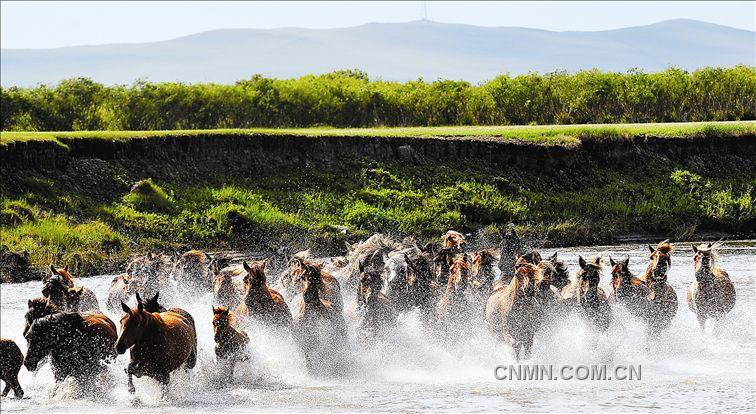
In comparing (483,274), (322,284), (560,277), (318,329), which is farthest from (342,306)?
(560,277)

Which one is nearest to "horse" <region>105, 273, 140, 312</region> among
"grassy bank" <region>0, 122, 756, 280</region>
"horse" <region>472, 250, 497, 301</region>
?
"horse" <region>472, 250, 497, 301</region>

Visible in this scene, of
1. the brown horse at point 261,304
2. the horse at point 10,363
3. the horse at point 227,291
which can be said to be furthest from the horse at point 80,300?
the brown horse at point 261,304

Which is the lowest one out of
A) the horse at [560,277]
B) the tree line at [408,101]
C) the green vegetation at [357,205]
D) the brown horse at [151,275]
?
the green vegetation at [357,205]

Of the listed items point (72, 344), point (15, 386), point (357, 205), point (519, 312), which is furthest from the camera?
point (357, 205)

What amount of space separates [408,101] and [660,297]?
1302 inches

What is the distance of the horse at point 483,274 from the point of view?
1722cm

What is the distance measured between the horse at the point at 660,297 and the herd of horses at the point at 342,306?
15mm

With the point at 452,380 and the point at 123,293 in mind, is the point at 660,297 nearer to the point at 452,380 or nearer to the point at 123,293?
the point at 452,380

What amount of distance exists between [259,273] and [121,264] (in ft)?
46.2

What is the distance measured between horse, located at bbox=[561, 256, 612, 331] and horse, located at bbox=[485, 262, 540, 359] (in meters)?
0.71

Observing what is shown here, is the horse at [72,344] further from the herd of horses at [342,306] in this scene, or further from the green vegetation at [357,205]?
the green vegetation at [357,205]

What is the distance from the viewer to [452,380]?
15148 mm

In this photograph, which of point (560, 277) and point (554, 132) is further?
point (554, 132)

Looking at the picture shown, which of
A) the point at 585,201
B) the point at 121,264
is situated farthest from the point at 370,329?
the point at 585,201
